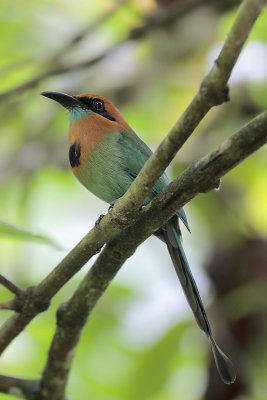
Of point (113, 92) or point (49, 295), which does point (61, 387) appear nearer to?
point (49, 295)

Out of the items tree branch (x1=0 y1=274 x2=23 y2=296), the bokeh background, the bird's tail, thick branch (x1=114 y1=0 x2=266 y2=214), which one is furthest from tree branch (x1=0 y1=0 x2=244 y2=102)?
thick branch (x1=114 y1=0 x2=266 y2=214)

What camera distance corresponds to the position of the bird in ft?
9.53

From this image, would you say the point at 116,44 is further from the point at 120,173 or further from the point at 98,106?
the point at 120,173

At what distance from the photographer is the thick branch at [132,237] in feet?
5.08

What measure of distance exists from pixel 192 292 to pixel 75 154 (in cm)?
92

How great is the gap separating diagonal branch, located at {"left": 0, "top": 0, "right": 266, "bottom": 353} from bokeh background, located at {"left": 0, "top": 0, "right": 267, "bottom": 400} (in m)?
0.55

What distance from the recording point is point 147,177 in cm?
169

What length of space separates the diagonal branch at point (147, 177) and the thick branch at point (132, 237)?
0.06m

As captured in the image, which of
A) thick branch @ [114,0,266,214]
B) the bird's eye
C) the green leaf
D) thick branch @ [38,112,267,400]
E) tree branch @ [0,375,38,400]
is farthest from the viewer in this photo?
the bird's eye

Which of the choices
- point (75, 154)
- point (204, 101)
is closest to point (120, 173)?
point (75, 154)

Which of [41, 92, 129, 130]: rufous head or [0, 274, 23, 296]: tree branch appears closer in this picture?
[0, 274, 23, 296]: tree branch

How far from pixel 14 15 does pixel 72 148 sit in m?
1.70

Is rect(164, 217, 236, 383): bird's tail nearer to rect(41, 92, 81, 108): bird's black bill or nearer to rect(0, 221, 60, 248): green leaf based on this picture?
rect(0, 221, 60, 248): green leaf

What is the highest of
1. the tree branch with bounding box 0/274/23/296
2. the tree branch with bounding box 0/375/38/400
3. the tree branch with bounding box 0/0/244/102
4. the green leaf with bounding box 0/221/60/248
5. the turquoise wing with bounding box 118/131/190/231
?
the tree branch with bounding box 0/0/244/102
